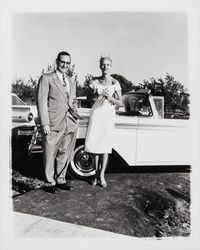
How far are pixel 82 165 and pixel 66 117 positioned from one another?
31.5 inches

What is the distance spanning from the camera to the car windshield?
4.11m

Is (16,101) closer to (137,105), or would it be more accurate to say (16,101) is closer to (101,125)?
(101,125)

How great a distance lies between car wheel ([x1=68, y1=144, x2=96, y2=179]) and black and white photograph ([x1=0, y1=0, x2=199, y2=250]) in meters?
0.03

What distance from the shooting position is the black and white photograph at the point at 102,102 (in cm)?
360

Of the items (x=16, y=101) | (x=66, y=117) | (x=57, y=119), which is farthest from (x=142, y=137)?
(x=16, y=101)

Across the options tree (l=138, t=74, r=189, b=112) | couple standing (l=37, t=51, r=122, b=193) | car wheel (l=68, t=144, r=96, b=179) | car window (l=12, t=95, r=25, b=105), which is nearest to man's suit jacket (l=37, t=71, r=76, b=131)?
couple standing (l=37, t=51, r=122, b=193)

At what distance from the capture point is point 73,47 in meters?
3.79

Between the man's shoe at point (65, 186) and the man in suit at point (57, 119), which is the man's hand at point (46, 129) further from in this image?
the man's shoe at point (65, 186)

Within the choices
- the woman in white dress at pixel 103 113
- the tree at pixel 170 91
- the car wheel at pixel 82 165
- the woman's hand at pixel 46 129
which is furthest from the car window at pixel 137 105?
the woman's hand at pixel 46 129

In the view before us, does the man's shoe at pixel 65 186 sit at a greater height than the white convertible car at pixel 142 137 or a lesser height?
lesser

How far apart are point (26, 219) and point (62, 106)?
1441 millimetres

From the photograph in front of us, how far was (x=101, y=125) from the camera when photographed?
3.75m

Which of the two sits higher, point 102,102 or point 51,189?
point 102,102

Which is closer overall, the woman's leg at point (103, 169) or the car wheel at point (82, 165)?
the woman's leg at point (103, 169)
